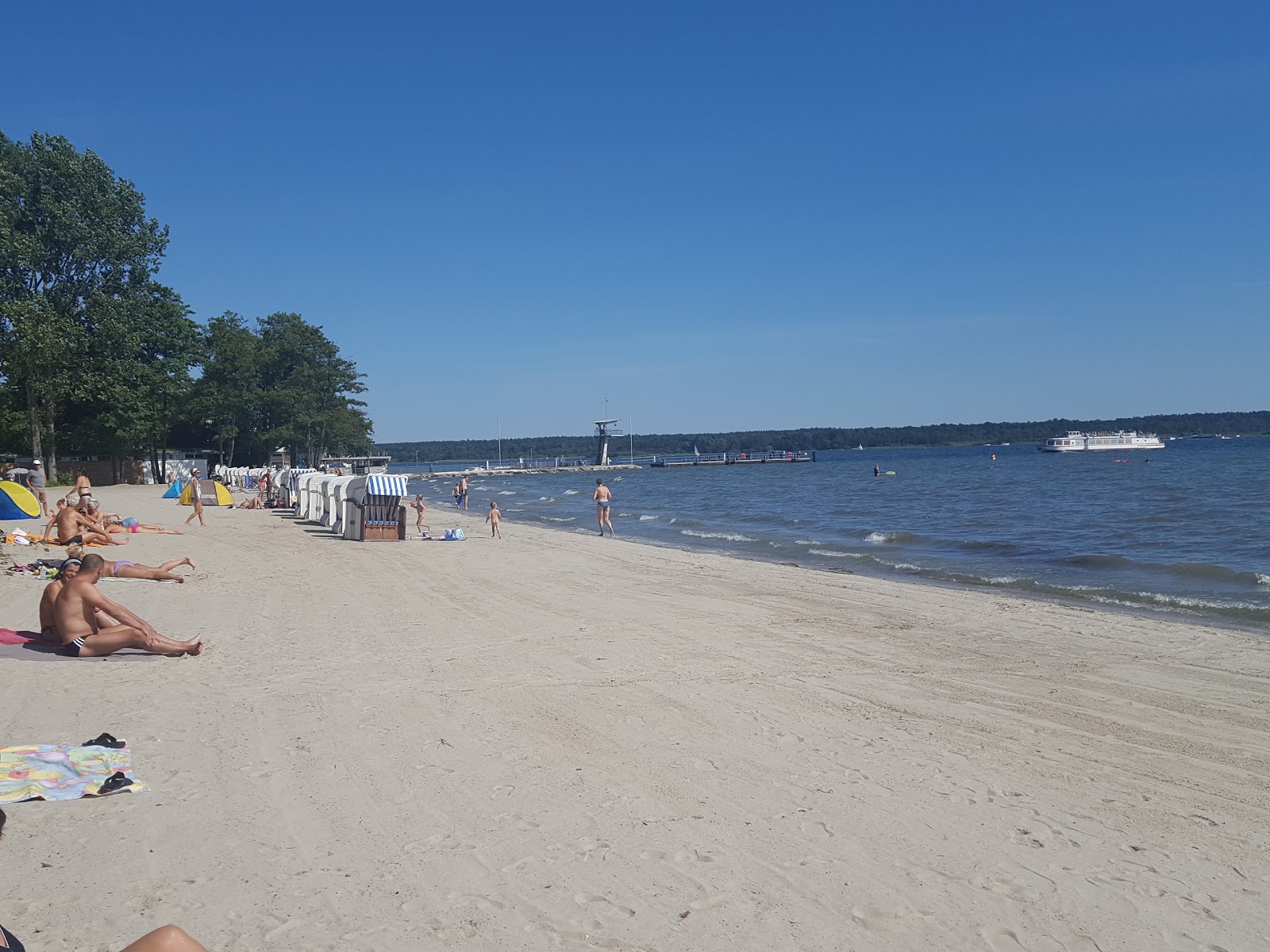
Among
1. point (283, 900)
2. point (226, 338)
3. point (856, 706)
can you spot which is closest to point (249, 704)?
point (283, 900)

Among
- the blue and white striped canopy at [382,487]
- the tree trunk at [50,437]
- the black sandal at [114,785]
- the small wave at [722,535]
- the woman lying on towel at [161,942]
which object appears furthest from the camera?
the tree trunk at [50,437]

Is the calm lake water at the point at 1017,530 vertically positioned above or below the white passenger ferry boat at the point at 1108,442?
below

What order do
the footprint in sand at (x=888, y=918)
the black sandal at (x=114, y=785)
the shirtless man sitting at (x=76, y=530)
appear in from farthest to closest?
1. the shirtless man sitting at (x=76, y=530)
2. the black sandal at (x=114, y=785)
3. the footprint in sand at (x=888, y=918)

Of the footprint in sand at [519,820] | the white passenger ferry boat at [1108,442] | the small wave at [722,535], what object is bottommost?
the small wave at [722,535]

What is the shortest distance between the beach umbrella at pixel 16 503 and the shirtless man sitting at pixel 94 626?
1440 cm

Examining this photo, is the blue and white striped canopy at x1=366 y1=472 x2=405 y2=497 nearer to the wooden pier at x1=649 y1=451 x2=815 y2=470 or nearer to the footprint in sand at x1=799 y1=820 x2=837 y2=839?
the footprint in sand at x1=799 y1=820 x2=837 y2=839

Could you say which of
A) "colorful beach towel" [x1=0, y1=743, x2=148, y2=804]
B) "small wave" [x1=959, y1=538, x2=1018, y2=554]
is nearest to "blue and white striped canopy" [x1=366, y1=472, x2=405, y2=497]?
"small wave" [x1=959, y1=538, x2=1018, y2=554]

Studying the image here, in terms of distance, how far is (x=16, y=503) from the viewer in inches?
784

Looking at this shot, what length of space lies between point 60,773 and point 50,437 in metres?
39.5

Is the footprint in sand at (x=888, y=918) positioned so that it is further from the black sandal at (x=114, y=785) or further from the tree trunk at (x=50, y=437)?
the tree trunk at (x=50, y=437)

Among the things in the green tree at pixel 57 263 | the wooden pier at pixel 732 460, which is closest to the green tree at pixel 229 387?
the green tree at pixel 57 263

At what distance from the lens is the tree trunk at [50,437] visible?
37.2m

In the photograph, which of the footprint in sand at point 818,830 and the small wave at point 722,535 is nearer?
the footprint in sand at point 818,830

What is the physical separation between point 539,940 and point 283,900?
3.50 feet
